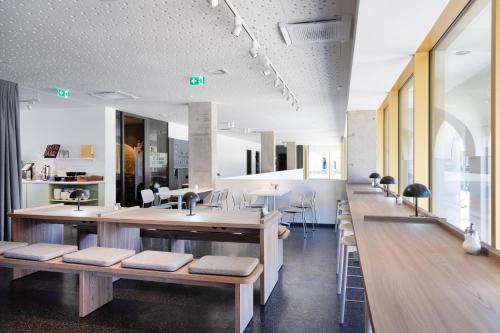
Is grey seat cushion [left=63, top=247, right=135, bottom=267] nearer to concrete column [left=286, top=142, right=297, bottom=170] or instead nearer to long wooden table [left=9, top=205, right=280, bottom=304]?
long wooden table [left=9, top=205, right=280, bottom=304]

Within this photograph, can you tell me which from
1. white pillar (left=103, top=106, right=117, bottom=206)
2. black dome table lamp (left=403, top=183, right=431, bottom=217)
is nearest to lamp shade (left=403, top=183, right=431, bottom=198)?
black dome table lamp (left=403, top=183, right=431, bottom=217)

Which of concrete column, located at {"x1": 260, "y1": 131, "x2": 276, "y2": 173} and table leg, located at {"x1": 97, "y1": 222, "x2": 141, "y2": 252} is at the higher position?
concrete column, located at {"x1": 260, "y1": 131, "x2": 276, "y2": 173}

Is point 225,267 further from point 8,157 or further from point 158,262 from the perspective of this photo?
point 8,157

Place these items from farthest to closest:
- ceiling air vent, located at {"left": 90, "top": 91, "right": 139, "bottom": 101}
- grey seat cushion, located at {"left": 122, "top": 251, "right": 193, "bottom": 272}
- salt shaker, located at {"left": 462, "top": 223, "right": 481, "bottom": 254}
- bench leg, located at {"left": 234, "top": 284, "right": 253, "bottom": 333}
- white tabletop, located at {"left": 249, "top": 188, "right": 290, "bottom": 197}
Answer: ceiling air vent, located at {"left": 90, "top": 91, "right": 139, "bottom": 101} → white tabletop, located at {"left": 249, "top": 188, "right": 290, "bottom": 197} → grey seat cushion, located at {"left": 122, "top": 251, "right": 193, "bottom": 272} → bench leg, located at {"left": 234, "top": 284, "right": 253, "bottom": 333} → salt shaker, located at {"left": 462, "top": 223, "right": 481, "bottom": 254}

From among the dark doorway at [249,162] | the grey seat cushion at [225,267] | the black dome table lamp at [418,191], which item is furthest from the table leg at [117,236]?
the dark doorway at [249,162]

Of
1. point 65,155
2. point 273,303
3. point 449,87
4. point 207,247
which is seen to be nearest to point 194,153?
point 207,247

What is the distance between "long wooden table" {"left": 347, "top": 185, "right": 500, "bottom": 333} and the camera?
0.98 meters

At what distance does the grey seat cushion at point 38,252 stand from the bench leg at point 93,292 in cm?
39

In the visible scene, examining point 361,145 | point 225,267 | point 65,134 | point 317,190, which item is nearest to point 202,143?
point 317,190

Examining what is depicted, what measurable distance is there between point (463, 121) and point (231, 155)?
1562 centimetres

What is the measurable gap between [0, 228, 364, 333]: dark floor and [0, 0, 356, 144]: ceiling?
9.06 ft

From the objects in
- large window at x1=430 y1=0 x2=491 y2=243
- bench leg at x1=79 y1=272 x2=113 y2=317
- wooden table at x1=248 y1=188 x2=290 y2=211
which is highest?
large window at x1=430 y1=0 x2=491 y2=243

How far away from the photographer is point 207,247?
5.25 meters

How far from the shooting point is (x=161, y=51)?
4133 mm
